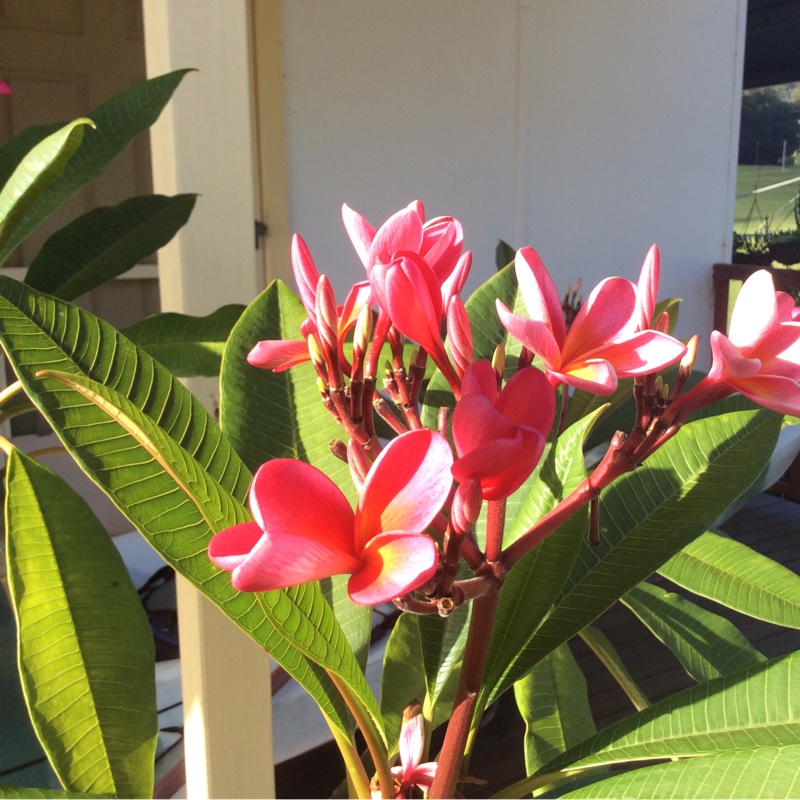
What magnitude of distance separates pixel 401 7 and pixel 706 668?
95.6 inches

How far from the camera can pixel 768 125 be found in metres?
4.12

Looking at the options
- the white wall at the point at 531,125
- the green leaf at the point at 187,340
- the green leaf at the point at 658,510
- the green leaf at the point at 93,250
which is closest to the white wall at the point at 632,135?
the white wall at the point at 531,125

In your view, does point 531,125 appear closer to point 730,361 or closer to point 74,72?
point 74,72

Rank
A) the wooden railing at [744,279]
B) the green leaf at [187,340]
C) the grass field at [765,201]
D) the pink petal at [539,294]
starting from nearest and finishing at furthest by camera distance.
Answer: the pink petal at [539,294], the green leaf at [187,340], the wooden railing at [744,279], the grass field at [765,201]

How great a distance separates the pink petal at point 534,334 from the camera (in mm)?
291

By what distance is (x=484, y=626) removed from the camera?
396 mm

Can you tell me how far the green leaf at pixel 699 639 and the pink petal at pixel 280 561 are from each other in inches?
Result: 20.5


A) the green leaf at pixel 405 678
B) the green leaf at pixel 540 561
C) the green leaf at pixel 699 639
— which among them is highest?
the green leaf at pixel 540 561

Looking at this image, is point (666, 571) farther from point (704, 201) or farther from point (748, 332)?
point (704, 201)

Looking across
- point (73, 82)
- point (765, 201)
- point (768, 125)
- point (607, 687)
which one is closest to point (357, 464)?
point (607, 687)

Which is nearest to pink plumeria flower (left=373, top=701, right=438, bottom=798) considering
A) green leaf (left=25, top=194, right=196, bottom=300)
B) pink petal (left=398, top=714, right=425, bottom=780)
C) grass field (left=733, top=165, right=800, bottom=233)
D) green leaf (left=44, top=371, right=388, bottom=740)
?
pink petal (left=398, top=714, right=425, bottom=780)

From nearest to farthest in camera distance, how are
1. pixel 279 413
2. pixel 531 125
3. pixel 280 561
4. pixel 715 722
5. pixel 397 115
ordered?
pixel 280 561 → pixel 715 722 → pixel 279 413 → pixel 397 115 → pixel 531 125

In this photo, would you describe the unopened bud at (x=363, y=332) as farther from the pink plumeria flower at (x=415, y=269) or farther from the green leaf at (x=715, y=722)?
the green leaf at (x=715, y=722)

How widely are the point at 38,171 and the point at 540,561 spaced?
18.7 inches
